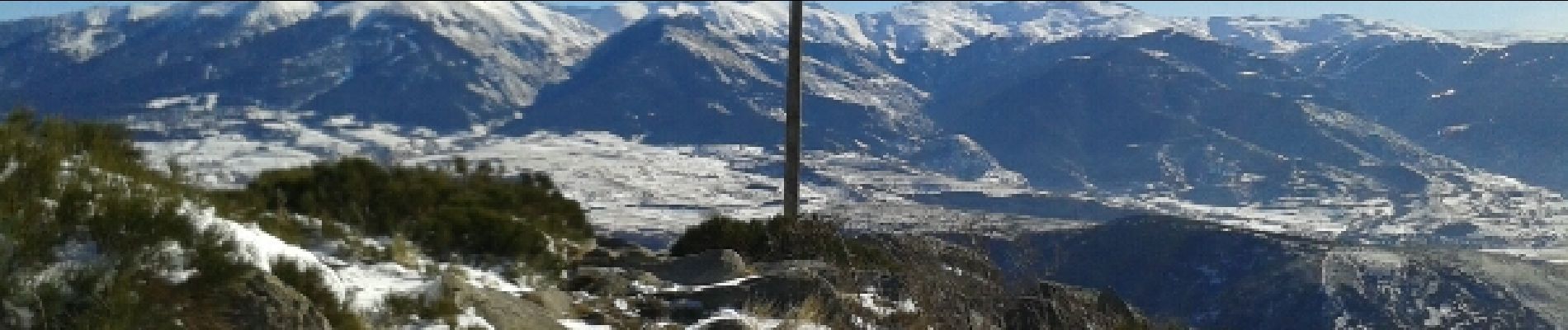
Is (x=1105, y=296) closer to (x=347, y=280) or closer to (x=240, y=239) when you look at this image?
(x=347, y=280)

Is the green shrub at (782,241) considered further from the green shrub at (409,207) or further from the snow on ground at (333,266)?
the snow on ground at (333,266)

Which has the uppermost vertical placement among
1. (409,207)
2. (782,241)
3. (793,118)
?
(793,118)

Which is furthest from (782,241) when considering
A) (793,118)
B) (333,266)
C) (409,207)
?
(333,266)

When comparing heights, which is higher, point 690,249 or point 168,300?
point 168,300

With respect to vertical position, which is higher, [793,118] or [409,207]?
[793,118]

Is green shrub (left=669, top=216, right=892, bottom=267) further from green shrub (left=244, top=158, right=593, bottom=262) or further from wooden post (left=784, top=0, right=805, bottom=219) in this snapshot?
green shrub (left=244, top=158, right=593, bottom=262)

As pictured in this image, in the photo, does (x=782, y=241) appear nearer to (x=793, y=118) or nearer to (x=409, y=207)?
(x=793, y=118)

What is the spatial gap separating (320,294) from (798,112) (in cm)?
1783

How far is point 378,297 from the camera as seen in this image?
916 cm

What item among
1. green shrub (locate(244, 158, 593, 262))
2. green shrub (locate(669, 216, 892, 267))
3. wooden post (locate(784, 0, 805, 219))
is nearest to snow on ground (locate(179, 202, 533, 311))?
green shrub (locate(244, 158, 593, 262))

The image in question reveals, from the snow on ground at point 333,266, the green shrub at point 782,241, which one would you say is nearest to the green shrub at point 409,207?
the snow on ground at point 333,266

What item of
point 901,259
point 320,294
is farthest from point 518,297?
point 901,259

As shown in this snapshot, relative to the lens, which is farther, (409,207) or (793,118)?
(793,118)

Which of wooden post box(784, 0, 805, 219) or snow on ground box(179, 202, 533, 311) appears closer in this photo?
snow on ground box(179, 202, 533, 311)
